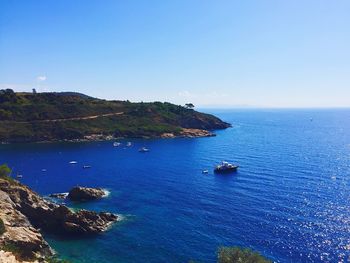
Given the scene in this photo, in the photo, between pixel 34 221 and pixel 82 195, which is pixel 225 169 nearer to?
pixel 82 195

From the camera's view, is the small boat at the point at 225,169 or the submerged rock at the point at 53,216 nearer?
the submerged rock at the point at 53,216

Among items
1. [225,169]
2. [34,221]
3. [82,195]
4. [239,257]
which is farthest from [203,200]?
[239,257]

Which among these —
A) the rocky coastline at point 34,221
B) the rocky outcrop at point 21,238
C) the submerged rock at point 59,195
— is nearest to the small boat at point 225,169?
the submerged rock at point 59,195

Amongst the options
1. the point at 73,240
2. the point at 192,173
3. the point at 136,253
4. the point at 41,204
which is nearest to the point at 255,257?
the point at 136,253

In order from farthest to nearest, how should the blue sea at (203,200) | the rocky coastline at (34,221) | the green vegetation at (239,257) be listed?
the blue sea at (203,200)
the rocky coastline at (34,221)
the green vegetation at (239,257)

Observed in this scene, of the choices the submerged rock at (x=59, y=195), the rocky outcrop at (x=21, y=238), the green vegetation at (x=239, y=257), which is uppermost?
the green vegetation at (x=239, y=257)

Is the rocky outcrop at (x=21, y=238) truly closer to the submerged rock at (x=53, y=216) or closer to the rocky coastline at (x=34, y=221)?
the rocky coastline at (x=34, y=221)
